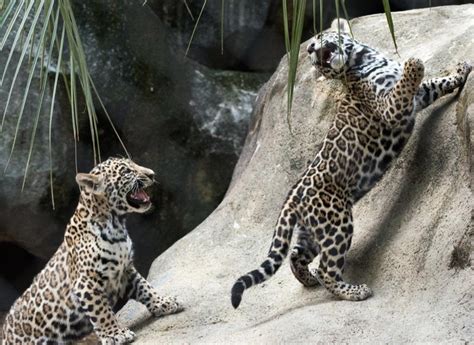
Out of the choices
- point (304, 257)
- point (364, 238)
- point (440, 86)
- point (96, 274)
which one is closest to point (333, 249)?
point (304, 257)

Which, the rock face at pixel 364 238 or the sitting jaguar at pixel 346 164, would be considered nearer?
the rock face at pixel 364 238

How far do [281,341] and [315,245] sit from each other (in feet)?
2.70

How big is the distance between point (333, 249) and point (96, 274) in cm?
168

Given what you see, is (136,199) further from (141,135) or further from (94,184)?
(141,135)

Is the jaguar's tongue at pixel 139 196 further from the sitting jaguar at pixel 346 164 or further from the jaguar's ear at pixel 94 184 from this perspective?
the sitting jaguar at pixel 346 164

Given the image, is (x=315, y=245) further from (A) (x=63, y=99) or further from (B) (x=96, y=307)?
(A) (x=63, y=99)

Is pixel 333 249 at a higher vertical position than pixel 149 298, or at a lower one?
higher

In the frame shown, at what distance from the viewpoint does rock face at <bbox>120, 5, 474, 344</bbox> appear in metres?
5.21

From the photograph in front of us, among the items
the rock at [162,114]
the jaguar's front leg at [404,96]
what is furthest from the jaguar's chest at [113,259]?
the rock at [162,114]

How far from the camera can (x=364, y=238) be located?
6.19 metres

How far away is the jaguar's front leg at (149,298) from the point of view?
657 centimetres

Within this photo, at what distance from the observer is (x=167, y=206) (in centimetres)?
1013

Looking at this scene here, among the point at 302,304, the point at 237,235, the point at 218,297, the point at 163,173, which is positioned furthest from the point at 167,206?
the point at 302,304

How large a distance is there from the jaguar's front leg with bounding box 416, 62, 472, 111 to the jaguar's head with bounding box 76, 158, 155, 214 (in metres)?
1.93
